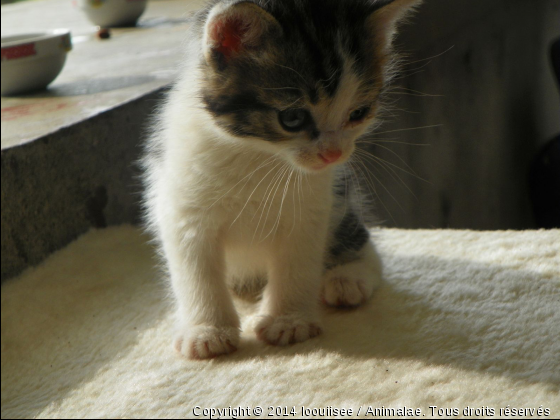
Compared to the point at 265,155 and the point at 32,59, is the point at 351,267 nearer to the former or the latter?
the point at 265,155

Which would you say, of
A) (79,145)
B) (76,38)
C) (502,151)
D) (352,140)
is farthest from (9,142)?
(502,151)

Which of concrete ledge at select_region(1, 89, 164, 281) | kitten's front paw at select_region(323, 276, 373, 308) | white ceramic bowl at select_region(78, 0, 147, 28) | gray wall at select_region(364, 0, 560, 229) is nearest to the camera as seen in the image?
kitten's front paw at select_region(323, 276, 373, 308)

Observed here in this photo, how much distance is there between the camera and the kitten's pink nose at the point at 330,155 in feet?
3.52

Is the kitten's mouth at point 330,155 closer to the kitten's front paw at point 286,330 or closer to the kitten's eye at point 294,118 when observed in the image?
the kitten's eye at point 294,118

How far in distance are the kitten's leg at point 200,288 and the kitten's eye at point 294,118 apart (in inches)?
11.9

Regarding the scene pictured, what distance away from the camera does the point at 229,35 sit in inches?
41.8

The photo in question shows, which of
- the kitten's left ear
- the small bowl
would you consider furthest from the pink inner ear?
the small bowl

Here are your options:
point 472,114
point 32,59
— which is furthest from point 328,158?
point 472,114

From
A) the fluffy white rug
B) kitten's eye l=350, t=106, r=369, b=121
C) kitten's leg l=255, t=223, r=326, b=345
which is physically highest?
kitten's eye l=350, t=106, r=369, b=121

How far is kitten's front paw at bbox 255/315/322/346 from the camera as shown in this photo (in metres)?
1.21

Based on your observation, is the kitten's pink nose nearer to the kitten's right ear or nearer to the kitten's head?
the kitten's head

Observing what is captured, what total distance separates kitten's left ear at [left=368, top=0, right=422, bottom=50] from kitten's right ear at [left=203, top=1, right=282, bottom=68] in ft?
0.73

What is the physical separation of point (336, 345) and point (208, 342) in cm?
26

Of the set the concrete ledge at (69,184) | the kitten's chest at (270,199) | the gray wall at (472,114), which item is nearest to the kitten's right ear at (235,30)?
the kitten's chest at (270,199)
